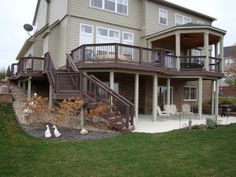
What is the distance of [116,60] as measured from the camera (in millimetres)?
15391

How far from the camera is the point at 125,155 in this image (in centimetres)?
815

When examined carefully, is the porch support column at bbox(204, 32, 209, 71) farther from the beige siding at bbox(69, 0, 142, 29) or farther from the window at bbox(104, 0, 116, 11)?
the window at bbox(104, 0, 116, 11)

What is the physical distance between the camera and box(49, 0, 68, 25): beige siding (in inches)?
740

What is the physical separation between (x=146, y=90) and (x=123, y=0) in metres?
6.52

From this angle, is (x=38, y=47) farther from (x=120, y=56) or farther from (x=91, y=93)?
(x=91, y=93)

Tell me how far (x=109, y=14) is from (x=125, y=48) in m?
2.46

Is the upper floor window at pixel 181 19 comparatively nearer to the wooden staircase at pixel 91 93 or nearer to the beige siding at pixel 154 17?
the beige siding at pixel 154 17

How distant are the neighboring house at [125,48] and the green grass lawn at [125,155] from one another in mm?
4500

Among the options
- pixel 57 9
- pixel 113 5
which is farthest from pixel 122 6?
pixel 57 9

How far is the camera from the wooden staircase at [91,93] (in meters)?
12.2

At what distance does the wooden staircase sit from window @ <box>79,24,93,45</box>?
487 centimetres

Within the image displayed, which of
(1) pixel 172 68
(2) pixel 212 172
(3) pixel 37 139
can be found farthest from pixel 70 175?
(1) pixel 172 68

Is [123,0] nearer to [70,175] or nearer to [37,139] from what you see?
[37,139]

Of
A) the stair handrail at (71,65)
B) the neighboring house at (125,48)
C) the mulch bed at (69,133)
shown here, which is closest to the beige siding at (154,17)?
the neighboring house at (125,48)
